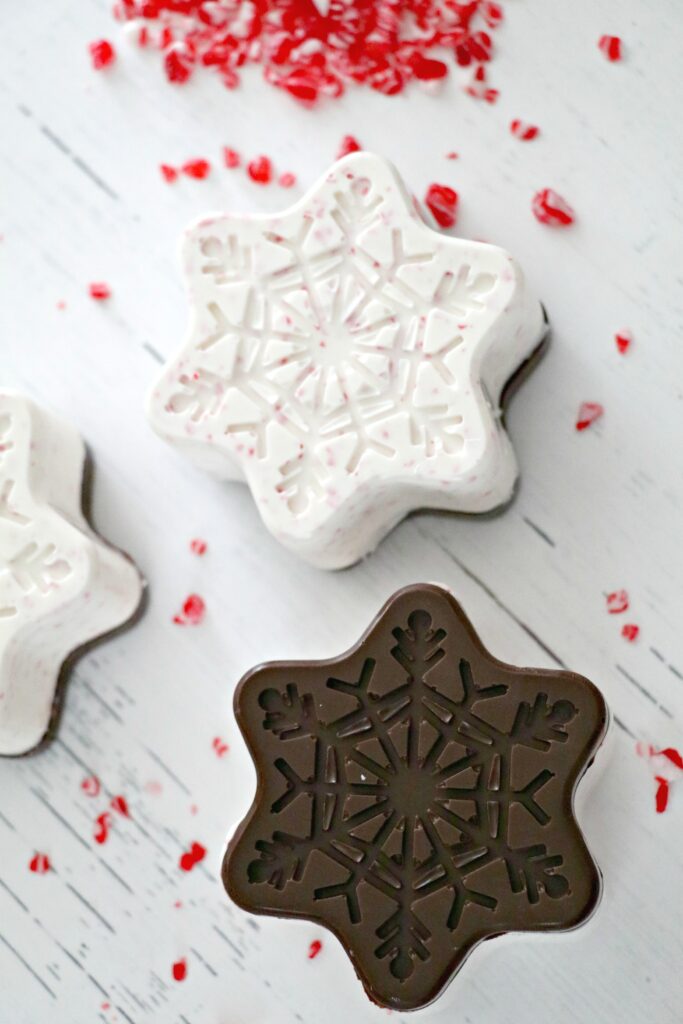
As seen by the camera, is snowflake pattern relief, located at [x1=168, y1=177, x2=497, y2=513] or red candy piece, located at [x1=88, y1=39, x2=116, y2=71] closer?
snowflake pattern relief, located at [x1=168, y1=177, x2=497, y2=513]

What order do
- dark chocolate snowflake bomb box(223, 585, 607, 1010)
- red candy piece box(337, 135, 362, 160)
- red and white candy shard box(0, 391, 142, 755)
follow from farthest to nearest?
red candy piece box(337, 135, 362, 160)
red and white candy shard box(0, 391, 142, 755)
dark chocolate snowflake bomb box(223, 585, 607, 1010)

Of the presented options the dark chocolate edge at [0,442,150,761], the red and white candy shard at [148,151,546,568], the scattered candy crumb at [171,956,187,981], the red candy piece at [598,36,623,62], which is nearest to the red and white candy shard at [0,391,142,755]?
the dark chocolate edge at [0,442,150,761]

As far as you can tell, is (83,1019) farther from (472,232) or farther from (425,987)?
(472,232)

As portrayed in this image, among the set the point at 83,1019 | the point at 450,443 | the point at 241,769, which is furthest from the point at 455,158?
the point at 83,1019

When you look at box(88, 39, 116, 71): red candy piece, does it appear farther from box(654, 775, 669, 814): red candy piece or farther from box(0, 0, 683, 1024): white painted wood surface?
box(654, 775, 669, 814): red candy piece

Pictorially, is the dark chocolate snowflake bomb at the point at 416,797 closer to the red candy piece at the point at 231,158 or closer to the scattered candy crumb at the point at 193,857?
the scattered candy crumb at the point at 193,857

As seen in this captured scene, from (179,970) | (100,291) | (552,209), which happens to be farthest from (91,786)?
(552,209)

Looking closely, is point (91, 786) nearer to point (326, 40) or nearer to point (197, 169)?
point (197, 169)
